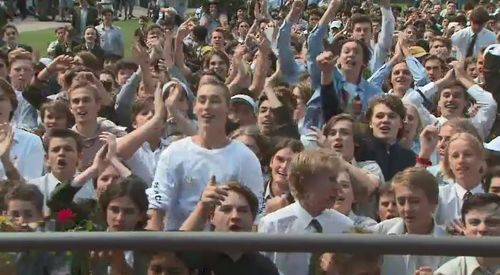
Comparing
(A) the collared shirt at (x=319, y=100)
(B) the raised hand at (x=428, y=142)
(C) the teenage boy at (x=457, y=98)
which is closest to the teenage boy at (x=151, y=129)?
(A) the collared shirt at (x=319, y=100)

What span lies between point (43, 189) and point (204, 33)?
35.0 ft

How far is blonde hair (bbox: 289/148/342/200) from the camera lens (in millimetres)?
5137

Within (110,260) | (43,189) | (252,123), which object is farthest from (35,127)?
(110,260)

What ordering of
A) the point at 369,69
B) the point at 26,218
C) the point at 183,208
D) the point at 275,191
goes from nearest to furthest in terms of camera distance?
the point at 26,218 → the point at 183,208 → the point at 275,191 → the point at 369,69

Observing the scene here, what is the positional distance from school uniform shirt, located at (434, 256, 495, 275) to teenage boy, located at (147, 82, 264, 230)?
2.42m

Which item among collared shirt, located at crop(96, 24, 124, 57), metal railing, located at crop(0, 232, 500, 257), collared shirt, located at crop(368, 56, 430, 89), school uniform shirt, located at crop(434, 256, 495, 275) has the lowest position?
school uniform shirt, located at crop(434, 256, 495, 275)

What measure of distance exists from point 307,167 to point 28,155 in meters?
2.44

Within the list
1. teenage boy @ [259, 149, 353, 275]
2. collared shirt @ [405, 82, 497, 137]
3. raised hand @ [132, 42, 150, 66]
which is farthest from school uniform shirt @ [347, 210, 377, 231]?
raised hand @ [132, 42, 150, 66]

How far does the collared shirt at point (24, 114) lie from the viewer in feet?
29.3

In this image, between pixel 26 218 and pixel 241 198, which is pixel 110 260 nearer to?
pixel 26 218

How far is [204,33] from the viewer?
648 inches

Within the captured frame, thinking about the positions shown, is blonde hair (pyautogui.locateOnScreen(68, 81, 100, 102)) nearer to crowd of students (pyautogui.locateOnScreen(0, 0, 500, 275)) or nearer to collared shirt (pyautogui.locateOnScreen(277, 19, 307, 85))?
crowd of students (pyautogui.locateOnScreen(0, 0, 500, 275))

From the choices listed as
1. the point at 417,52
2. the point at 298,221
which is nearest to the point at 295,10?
the point at 417,52

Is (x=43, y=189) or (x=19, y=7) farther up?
(x=19, y=7)
